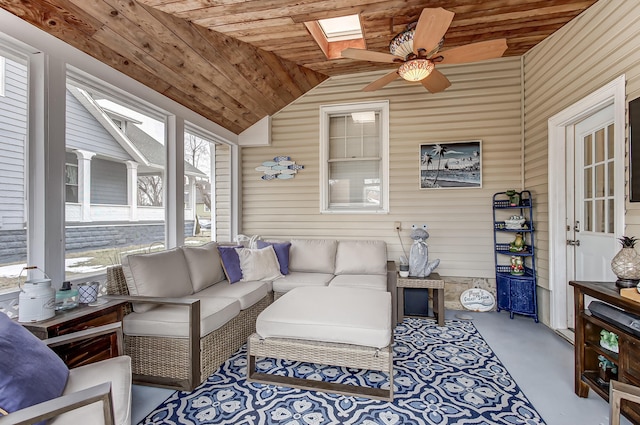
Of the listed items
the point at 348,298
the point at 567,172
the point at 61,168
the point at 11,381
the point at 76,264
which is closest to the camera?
the point at 11,381

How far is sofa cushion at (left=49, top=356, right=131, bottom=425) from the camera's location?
51.6 inches

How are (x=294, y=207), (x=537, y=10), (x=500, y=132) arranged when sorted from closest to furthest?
(x=537, y=10) < (x=500, y=132) < (x=294, y=207)

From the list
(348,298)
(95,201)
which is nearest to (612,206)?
(348,298)

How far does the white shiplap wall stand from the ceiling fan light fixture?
1542mm

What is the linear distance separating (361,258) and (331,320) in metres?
1.92

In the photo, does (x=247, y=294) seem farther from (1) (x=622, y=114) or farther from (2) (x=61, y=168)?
(1) (x=622, y=114)

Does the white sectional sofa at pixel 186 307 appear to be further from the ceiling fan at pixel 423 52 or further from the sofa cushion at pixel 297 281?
the ceiling fan at pixel 423 52

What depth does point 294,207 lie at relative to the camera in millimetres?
4914

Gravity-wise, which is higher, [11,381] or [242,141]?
[242,141]

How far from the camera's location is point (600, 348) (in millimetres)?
2053

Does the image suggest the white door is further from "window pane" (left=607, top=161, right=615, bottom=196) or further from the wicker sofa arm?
the wicker sofa arm

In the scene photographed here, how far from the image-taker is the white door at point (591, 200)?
277 centimetres

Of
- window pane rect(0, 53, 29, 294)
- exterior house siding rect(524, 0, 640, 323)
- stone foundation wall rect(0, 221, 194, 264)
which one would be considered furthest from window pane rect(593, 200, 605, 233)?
window pane rect(0, 53, 29, 294)

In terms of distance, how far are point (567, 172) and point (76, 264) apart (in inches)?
189
